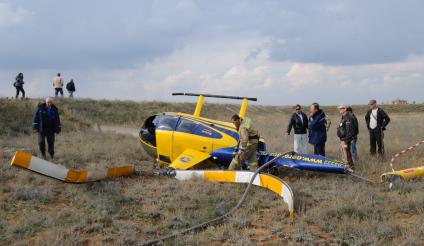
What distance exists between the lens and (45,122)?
12383mm

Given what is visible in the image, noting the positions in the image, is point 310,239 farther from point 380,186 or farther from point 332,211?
point 380,186

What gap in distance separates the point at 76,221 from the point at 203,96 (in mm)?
6869

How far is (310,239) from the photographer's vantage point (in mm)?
6266

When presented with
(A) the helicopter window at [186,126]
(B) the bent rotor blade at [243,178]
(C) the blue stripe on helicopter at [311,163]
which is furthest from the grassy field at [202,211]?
(A) the helicopter window at [186,126]

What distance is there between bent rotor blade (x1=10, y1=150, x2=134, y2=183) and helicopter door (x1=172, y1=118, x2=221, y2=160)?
1.73 metres

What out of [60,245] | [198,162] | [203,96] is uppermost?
[203,96]

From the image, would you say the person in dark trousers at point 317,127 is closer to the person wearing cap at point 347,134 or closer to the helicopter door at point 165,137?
the person wearing cap at point 347,134

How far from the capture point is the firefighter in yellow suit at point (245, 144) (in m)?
9.82

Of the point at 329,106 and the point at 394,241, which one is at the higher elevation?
the point at 329,106

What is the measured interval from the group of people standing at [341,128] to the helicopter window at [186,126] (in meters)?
3.28

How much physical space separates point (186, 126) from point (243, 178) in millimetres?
2710

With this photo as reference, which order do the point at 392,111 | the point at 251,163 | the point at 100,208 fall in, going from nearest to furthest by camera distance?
1. the point at 100,208
2. the point at 251,163
3. the point at 392,111

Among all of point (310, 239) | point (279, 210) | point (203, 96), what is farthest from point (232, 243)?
point (203, 96)

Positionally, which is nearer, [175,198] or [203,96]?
[175,198]
